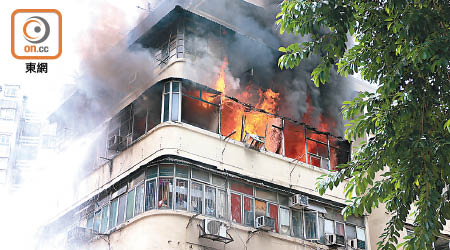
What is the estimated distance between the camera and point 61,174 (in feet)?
64.1

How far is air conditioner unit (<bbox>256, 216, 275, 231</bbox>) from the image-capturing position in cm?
1530

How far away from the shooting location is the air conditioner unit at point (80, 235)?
1628 centimetres

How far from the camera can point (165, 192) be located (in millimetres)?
14586

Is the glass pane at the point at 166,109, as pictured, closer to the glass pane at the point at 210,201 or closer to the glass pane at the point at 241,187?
the glass pane at the point at 210,201

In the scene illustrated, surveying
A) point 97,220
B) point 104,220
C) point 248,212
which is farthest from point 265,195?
point 97,220

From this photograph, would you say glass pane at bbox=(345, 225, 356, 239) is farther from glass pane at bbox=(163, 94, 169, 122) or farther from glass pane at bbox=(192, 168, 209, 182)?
glass pane at bbox=(163, 94, 169, 122)

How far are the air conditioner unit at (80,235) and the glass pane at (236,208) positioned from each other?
388cm

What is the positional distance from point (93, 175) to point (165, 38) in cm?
445

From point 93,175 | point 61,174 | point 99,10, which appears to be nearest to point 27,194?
point 61,174

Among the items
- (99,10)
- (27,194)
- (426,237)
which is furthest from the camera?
(27,194)

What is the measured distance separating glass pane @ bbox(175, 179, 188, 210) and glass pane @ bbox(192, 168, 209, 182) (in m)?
0.32

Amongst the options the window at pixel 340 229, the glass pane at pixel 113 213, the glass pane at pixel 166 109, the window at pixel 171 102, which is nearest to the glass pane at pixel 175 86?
the window at pixel 171 102

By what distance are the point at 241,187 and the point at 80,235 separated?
15.1 feet

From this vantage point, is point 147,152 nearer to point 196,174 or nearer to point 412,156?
point 196,174
